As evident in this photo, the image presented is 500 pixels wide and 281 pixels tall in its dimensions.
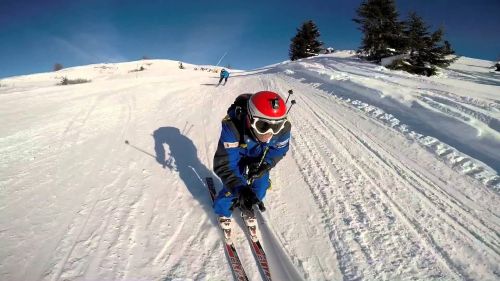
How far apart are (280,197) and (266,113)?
202 centimetres

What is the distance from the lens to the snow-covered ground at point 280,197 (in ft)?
11.4

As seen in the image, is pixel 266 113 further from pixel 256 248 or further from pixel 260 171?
pixel 256 248

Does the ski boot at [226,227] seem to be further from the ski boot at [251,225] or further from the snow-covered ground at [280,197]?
the ski boot at [251,225]

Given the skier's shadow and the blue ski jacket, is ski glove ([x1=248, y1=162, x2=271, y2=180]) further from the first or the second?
the skier's shadow

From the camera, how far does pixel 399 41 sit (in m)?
25.6

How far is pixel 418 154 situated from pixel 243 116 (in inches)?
174

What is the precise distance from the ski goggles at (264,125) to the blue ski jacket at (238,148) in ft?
0.70

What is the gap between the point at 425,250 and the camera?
3.69 meters

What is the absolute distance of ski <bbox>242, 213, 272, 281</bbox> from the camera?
11.4 ft

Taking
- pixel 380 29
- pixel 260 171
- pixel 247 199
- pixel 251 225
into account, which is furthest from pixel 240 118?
pixel 380 29

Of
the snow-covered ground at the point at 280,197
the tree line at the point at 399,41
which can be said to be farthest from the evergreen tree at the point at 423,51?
the snow-covered ground at the point at 280,197

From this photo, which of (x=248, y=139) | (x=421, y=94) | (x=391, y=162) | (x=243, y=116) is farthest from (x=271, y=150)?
(x=421, y=94)

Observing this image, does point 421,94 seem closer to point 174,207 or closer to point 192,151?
point 192,151

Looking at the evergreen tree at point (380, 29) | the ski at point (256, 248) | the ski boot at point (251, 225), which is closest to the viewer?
the ski at point (256, 248)
